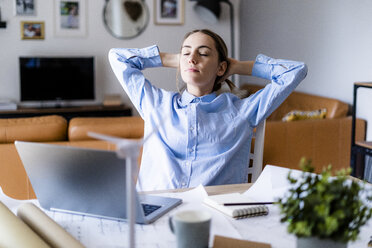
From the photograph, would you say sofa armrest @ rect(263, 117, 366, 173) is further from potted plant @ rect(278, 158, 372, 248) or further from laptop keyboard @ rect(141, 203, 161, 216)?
potted plant @ rect(278, 158, 372, 248)

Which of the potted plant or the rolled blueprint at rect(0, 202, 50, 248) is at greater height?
the potted plant

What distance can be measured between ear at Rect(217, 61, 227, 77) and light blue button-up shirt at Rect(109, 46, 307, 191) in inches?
5.2

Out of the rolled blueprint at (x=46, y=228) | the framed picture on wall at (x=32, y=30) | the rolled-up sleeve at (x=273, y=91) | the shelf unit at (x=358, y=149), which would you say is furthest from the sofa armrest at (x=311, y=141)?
the framed picture on wall at (x=32, y=30)

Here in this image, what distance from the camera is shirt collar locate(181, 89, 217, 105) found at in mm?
1769

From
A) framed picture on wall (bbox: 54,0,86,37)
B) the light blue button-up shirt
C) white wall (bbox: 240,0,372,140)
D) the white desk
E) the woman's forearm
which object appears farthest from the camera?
framed picture on wall (bbox: 54,0,86,37)

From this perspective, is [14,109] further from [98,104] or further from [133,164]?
[133,164]

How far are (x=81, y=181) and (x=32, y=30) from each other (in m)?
5.14

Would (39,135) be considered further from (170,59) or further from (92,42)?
(92,42)

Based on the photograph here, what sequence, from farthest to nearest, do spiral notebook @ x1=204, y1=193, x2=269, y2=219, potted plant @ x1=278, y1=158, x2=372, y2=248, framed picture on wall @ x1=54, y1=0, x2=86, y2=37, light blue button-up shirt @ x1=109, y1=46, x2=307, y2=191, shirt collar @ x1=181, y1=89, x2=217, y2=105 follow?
framed picture on wall @ x1=54, y1=0, x2=86, y2=37
shirt collar @ x1=181, y1=89, x2=217, y2=105
light blue button-up shirt @ x1=109, y1=46, x2=307, y2=191
spiral notebook @ x1=204, y1=193, x2=269, y2=219
potted plant @ x1=278, y1=158, x2=372, y2=248

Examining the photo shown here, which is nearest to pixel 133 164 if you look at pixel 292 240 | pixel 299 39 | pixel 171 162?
pixel 292 240

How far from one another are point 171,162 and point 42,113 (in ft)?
13.8

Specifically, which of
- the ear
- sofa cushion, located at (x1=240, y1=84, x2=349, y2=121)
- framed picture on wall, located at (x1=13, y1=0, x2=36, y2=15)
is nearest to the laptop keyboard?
the ear

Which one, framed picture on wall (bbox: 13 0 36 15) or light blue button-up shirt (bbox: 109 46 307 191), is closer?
light blue button-up shirt (bbox: 109 46 307 191)

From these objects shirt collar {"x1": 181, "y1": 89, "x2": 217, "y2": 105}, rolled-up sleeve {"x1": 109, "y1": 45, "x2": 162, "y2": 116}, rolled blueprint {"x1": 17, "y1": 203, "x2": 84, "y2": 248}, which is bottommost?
rolled blueprint {"x1": 17, "y1": 203, "x2": 84, "y2": 248}
